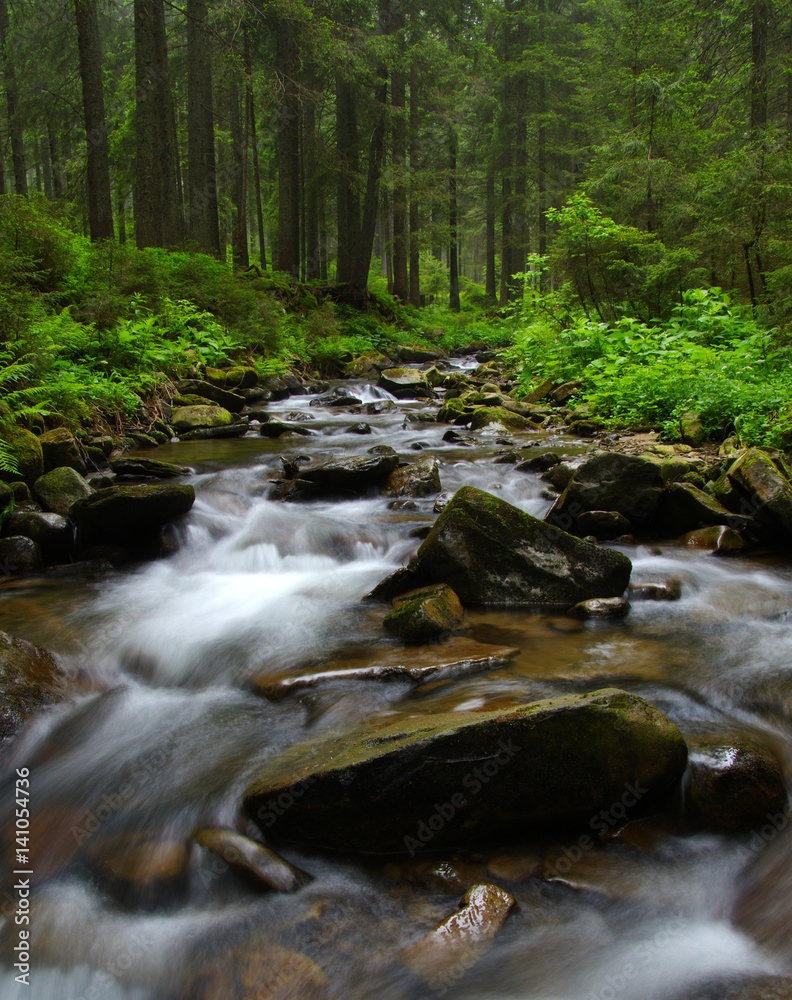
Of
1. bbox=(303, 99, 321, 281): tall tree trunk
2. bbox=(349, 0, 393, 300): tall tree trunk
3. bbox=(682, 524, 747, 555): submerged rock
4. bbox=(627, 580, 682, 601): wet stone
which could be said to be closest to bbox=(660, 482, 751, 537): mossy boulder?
bbox=(682, 524, 747, 555): submerged rock

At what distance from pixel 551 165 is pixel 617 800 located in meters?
34.4

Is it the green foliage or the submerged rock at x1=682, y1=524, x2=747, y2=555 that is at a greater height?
the green foliage

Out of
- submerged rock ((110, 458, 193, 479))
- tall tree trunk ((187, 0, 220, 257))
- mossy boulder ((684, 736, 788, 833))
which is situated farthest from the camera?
tall tree trunk ((187, 0, 220, 257))

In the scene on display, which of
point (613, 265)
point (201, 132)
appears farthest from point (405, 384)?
point (201, 132)

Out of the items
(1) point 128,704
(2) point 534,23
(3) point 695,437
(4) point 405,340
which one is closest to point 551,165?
(2) point 534,23

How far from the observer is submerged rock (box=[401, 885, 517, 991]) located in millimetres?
→ 2139

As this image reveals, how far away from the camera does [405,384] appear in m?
14.9

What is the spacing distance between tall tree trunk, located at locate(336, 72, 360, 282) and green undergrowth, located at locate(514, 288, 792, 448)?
10.9m

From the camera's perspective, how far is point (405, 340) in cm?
2181

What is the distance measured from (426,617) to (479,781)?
5.66ft

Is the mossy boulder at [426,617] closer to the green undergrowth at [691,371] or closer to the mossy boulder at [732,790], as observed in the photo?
the mossy boulder at [732,790]

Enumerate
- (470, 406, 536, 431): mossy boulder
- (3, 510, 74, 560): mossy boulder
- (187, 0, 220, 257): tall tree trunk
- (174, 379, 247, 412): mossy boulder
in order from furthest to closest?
(187, 0, 220, 257): tall tree trunk
(174, 379, 247, 412): mossy boulder
(470, 406, 536, 431): mossy boulder
(3, 510, 74, 560): mossy boulder

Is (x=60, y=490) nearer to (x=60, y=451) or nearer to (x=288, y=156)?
(x=60, y=451)

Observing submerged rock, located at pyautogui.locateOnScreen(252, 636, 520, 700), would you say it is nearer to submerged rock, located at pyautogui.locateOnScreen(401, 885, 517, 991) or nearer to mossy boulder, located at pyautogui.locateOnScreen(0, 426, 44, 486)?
submerged rock, located at pyautogui.locateOnScreen(401, 885, 517, 991)
